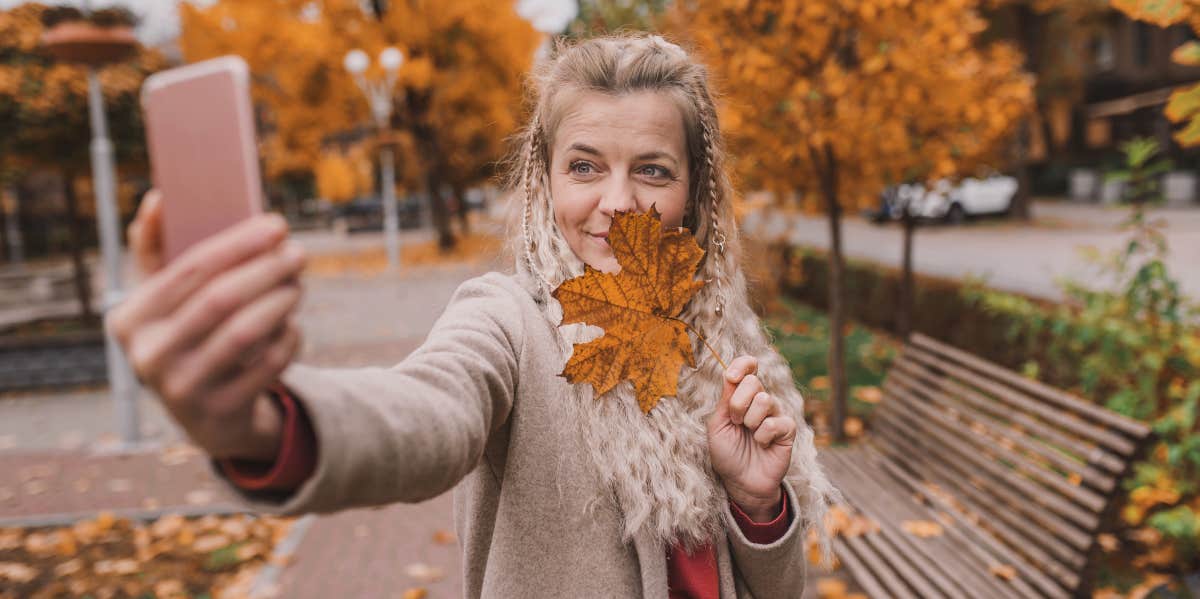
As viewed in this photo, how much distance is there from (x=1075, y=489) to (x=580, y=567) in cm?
199

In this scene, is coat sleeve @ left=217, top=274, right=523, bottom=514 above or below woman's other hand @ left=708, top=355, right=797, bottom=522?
above

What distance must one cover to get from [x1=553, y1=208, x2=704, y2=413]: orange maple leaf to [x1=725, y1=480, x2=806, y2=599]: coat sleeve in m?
0.37

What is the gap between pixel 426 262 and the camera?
20.5 metres

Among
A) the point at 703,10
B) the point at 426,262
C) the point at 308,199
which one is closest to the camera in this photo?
the point at 703,10

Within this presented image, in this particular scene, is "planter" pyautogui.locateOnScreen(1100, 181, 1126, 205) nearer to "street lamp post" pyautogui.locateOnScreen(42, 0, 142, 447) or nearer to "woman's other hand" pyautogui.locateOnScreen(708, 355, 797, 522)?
"street lamp post" pyautogui.locateOnScreen(42, 0, 142, 447)

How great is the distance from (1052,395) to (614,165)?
231cm

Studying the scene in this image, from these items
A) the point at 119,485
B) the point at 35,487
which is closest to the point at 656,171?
the point at 119,485

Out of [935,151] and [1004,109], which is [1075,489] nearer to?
[935,151]

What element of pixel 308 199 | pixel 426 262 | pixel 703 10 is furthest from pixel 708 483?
pixel 308 199

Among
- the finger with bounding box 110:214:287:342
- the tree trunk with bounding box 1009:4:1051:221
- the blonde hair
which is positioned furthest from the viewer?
the tree trunk with bounding box 1009:4:1051:221

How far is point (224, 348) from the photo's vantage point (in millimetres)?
572

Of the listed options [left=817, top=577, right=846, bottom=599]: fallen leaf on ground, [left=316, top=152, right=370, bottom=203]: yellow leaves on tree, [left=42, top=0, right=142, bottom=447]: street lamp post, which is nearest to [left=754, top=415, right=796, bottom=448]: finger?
[left=817, top=577, right=846, bottom=599]: fallen leaf on ground

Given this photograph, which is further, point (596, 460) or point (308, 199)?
point (308, 199)

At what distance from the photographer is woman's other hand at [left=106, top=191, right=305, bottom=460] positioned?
1.84 feet
